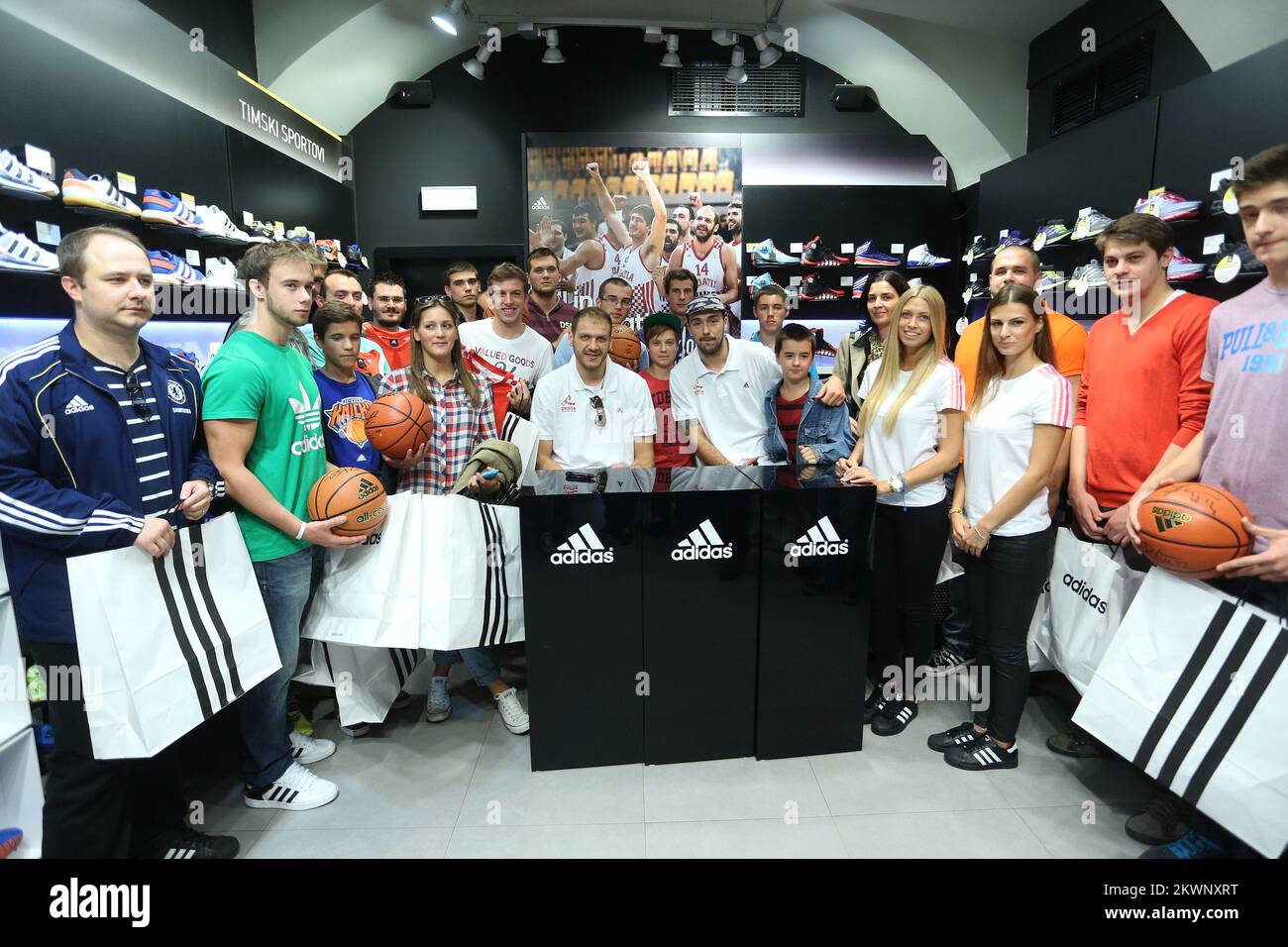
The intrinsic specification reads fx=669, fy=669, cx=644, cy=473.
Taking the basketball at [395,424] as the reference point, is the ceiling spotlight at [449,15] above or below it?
above

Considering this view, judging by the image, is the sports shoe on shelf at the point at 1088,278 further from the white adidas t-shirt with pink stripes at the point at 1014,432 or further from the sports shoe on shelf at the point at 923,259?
the white adidas t-shirt with pink stripes at the point at 1014,432

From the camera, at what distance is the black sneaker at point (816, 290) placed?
22.7ft

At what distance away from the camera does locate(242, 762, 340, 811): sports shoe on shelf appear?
8.02 feet

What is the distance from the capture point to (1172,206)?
3.68 m

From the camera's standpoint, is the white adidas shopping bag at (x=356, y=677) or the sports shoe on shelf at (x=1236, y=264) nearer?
the white adidas shopping bag at (x=356, y=677)

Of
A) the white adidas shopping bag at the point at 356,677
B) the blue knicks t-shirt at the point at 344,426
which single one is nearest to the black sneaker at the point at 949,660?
the white adidas shopping bag at the point at 356,677

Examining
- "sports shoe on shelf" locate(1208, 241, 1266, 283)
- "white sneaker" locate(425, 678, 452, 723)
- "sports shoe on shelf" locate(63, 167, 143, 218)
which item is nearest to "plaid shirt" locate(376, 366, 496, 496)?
"white sneaker" locate(425, 678, 452, 723)

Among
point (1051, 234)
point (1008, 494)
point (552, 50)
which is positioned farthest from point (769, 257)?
point (1008, 494)

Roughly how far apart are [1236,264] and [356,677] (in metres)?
4.48

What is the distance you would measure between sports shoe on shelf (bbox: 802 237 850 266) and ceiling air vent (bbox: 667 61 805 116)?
67.4 inches

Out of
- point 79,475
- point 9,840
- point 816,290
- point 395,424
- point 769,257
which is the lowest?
point 9,840

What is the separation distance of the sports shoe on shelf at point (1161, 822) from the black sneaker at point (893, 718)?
0.82 metres

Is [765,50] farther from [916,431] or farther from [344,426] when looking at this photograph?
[344,426]

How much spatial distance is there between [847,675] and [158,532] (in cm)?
242
